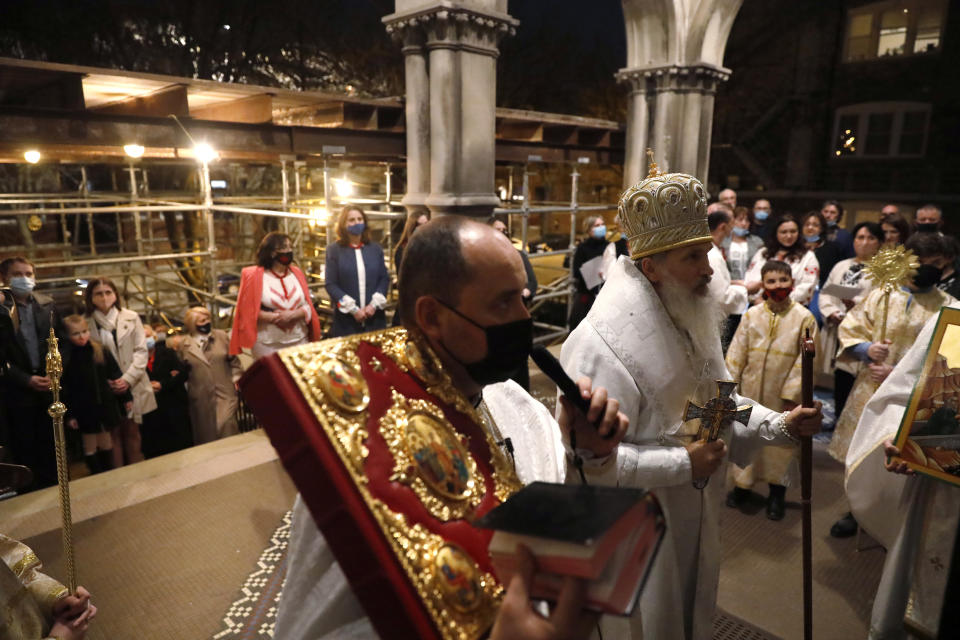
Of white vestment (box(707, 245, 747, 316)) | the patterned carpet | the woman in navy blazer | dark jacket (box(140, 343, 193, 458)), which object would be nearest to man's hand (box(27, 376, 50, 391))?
dark jacket (box(140, 343, 193, 458))

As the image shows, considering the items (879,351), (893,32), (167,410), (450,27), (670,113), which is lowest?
(167,410)

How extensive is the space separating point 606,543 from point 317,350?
58cm

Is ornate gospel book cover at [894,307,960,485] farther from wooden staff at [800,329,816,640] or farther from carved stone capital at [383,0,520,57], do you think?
carved stone capital at [383,0,520,57]

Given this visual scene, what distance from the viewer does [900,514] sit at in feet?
8.91

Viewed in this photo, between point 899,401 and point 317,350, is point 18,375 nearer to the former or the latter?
point 317,350

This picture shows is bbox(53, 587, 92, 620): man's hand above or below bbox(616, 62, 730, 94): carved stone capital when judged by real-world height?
below

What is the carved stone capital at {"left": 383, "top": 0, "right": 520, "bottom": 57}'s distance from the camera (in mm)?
5496

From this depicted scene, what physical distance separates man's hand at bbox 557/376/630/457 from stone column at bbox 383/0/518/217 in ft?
14.8

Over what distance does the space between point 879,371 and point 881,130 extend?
55.0ft

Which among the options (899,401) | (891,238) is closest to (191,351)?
(899,401)

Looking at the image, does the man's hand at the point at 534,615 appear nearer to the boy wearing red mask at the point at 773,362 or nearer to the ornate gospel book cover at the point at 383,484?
the ornate gospel book cover at the point at 383,484

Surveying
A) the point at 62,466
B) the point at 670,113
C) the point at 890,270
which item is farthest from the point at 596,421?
the point at 670,113

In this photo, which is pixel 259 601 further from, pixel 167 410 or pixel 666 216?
pixel 666 216

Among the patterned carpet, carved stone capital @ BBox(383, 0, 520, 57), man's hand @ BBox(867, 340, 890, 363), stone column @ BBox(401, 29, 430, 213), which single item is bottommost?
the patterned carpet
